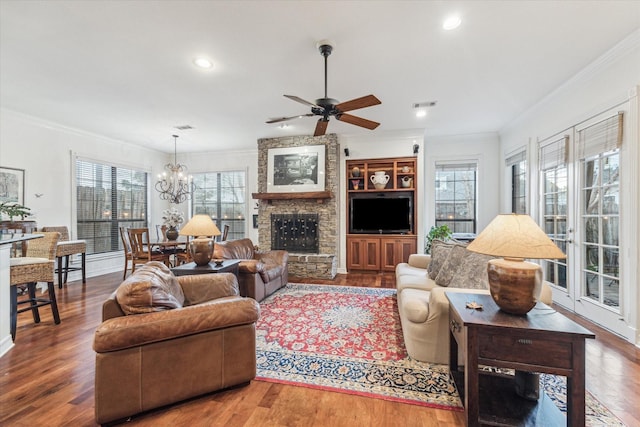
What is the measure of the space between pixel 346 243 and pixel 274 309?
2540 mm

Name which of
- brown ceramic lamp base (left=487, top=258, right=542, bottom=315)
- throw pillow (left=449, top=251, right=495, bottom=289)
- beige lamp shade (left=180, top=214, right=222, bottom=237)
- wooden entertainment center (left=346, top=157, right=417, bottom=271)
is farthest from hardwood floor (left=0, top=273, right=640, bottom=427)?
wooden entertainment center (left=346, top=157, right=417, bottom=271)

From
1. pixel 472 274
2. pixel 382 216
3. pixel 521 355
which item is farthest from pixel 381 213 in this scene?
pixel 521 355

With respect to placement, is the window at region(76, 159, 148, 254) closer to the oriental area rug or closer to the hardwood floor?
the hardwood floor

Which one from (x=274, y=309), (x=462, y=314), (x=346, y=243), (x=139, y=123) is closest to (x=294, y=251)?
(x=346, y=243)

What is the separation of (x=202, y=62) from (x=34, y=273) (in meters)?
2.82

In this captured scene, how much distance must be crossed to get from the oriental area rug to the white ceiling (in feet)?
9.36

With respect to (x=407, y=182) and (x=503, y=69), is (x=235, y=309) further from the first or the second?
(x=407, y=182)

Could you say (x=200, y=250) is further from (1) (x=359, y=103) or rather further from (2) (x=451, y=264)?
(2) (x=451, y=264)

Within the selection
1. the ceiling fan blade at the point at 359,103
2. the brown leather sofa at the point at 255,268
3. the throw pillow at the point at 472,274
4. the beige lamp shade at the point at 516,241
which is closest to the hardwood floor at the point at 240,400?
the throw pillow at the point at 472,274

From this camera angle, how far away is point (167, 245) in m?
4.98

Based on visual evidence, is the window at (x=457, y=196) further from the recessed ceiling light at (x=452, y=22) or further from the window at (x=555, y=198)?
the recessed ceiling light at (x=452, y=22)

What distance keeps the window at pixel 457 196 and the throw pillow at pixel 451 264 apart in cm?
343

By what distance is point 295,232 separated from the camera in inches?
233

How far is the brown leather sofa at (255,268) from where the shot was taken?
11.9 feet
